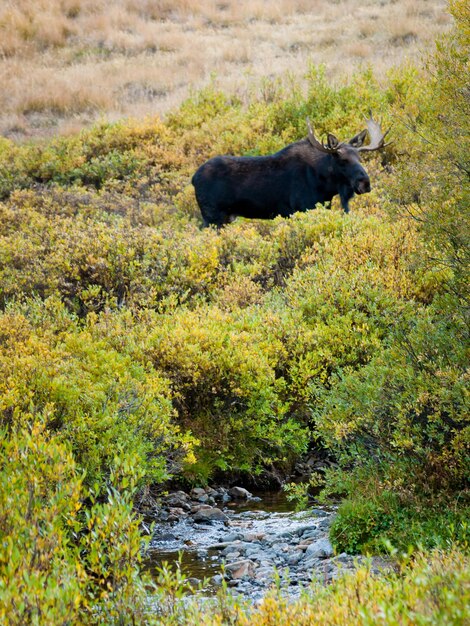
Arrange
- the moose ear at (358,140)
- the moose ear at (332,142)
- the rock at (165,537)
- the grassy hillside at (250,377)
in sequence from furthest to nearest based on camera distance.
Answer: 1. the moose ear at (358,140)
2. the moose ear at (332,142)
3. the rock at (165,537)
4. the grassy hillside at (250,377)

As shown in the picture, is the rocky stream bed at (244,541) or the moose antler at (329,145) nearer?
Answer: the rocky stream bed at (244,541)

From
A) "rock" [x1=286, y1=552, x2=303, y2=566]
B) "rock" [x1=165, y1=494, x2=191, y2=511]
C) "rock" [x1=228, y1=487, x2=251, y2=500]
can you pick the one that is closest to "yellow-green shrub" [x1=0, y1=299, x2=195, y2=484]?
"rock" [x1=165, y1=494, x2=191, y2=511]

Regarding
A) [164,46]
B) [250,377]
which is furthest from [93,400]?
[164,46]

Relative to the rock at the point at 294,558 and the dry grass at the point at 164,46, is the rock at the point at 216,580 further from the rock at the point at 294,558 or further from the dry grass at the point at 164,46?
the dry grass at the point at 164,46

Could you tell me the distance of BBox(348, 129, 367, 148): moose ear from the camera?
11.7 meters

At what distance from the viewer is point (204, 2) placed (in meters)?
30.9

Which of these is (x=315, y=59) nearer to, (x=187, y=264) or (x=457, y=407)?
(x=187, y=264)

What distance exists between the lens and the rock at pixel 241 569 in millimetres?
4895

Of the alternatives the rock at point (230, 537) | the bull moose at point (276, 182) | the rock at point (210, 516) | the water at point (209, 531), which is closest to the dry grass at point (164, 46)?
the bull moose at point (276, 182)

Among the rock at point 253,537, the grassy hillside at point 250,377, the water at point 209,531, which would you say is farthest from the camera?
the rock at point 253,537

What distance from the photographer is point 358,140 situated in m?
11.8

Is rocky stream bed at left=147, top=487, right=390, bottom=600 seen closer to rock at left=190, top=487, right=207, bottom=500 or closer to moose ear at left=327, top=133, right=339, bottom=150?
rock at left=190, top=487, right=207, bottom=500

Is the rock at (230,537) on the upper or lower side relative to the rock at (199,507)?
upper

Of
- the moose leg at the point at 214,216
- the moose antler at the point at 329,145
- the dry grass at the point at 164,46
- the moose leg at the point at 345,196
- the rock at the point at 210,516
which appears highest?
→ the moose antler at the point at 329,145
